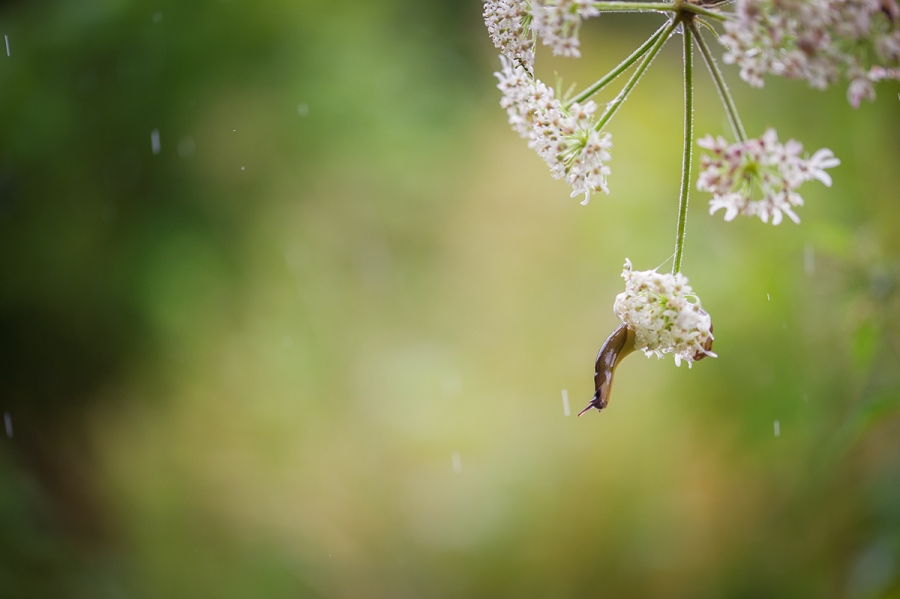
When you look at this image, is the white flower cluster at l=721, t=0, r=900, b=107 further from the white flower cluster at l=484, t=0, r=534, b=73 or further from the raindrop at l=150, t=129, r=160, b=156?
the raindrop at l=150, t=129, r=160, b=156

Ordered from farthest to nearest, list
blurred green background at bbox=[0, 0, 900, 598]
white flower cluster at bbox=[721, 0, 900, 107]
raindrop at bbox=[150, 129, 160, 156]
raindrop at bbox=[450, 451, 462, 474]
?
raindrop at bbox=[450, 451, 462, 474] → raindrop at bbox=[150, 129, 160, 156] → blurred green background at bbox=[0, 0, 900, 598] → white flower cluster at bbox=[721, 0, 900, 107]

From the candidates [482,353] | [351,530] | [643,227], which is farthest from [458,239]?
[351,530]

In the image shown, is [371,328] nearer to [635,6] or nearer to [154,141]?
[154,141]

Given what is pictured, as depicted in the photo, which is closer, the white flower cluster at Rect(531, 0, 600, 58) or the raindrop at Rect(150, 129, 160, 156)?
the white flower cluster at Rect(531, 0, 600, 58)

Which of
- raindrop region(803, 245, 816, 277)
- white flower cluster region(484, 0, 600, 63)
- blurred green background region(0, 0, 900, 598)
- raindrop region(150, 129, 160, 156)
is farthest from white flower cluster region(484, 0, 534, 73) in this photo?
raindrop region(150, 129, 160, 156)

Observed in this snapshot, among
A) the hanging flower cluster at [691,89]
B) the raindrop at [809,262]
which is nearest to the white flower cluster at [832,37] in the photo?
the hanging flower cluster at [691,89]

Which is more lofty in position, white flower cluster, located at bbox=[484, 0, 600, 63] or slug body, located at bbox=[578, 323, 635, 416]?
white flower cluster, located at bbox=[484, 0, 600, 63]

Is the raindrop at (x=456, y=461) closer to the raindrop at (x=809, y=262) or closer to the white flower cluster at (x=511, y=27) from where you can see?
the raindrop at (x=809, y=262)
